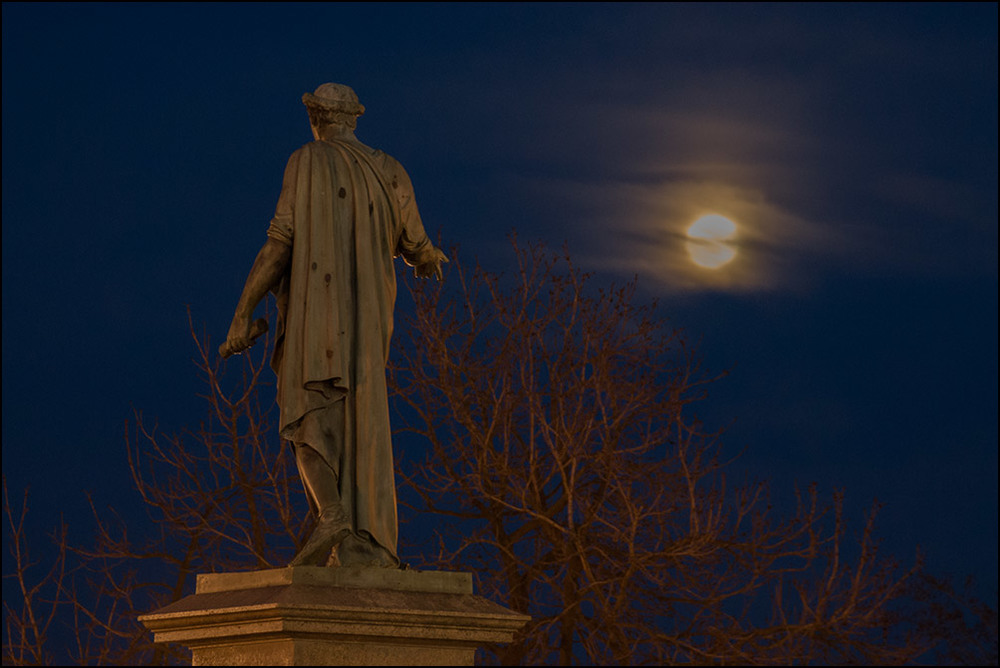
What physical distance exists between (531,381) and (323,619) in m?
12.5

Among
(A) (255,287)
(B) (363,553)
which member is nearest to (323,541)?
(B) (363,553)

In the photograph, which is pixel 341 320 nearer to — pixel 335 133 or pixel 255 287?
pixel 255 287

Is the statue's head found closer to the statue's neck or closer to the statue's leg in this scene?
the statue's neck

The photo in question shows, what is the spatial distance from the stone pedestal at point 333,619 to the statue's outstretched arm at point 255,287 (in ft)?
3.60

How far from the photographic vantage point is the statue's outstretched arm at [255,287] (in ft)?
24.3

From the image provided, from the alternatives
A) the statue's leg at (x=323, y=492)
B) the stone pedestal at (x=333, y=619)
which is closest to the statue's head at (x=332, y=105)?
the statue's leg at (x=323, y=492)

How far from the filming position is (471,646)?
278 inches

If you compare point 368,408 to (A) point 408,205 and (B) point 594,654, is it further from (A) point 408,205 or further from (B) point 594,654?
(B) point 594,654

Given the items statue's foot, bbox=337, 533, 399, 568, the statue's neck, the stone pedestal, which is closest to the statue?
statue's foot, bbox=337, 533, 399, 568

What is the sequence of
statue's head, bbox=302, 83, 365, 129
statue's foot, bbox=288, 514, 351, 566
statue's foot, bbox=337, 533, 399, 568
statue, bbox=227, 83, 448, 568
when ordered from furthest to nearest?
1. statue's head, bbox=302, 83, 365, 129
2. statue, bbox=227, 83, 448, 568
3. statue's foot, bbox=337, 533, 399, 568
4. statue's foot, bbox=288, 514, 351, 566

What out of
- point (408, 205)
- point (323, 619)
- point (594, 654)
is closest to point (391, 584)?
point (323, 619)

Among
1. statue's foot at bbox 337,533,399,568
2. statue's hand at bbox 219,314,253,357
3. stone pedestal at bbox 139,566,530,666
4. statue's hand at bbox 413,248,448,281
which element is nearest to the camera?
stone pedestal at bbox 139,566,530,666

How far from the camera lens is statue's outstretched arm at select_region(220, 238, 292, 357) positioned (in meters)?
7.40

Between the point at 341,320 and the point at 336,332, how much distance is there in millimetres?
66
